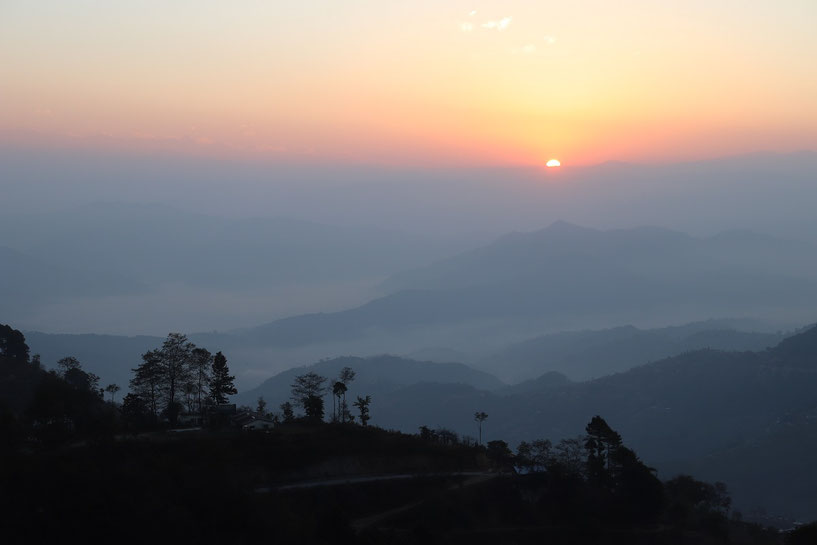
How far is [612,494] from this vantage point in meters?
44.0

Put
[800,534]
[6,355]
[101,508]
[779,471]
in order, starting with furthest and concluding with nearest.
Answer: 1. [779,471]
2. [6,355]
3. [800,534]
4. [101,508]

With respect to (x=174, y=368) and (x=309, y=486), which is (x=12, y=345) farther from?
(x=309, y=486)

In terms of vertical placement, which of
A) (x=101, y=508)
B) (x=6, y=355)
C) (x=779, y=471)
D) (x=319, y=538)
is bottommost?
(x=779, y=471)

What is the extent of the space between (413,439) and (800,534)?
881 inches

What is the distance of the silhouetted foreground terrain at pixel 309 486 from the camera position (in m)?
27.0

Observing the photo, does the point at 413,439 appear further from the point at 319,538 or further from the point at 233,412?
the point at 319,538

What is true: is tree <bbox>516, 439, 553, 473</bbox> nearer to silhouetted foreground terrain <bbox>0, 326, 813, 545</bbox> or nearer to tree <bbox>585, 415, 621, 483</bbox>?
silhouetted foreground terrain <bbox>0, 326, 813, 545</bbox>

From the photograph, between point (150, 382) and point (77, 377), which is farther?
point (77, 377)

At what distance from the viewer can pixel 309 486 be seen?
131 feet

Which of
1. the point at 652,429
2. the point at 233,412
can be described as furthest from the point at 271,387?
the point at 233,412

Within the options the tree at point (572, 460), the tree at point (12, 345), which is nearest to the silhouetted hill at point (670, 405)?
the tree at point (572, 460)

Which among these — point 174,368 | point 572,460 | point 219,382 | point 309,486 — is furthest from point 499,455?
point 174,368

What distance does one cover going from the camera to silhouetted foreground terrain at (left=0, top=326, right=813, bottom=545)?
2703 cm

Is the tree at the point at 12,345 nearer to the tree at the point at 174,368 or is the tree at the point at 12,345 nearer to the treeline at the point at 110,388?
the treeline at the point at 110,388
